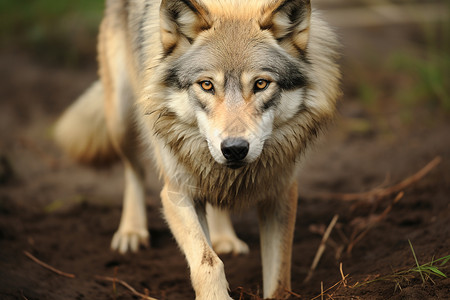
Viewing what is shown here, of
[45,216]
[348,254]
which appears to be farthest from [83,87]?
[348,254]

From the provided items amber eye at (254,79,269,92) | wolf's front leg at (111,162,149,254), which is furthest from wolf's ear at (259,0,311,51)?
wolf's front leg at (111,162,149,254)

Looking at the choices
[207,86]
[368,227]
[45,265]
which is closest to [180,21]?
[207,86]

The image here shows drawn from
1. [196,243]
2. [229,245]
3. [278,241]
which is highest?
[196,243]

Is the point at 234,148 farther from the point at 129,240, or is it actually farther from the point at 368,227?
the point at 129,240

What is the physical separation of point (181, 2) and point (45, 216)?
2.75 metres

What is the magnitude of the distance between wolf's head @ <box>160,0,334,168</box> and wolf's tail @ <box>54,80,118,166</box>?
2042 mm

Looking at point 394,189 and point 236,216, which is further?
point 236,216

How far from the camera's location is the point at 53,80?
25.4 ft

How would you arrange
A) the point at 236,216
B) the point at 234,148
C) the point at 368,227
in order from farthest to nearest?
the point at 236,216 < the point at 368,227 < the point at 234,148

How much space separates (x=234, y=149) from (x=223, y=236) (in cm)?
190

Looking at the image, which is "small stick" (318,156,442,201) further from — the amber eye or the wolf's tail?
the wolf's tail

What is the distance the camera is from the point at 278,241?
3.47 m

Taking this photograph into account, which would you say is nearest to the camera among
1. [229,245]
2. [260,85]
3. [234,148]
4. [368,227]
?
[234,148]

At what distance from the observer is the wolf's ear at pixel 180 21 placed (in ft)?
10.0
